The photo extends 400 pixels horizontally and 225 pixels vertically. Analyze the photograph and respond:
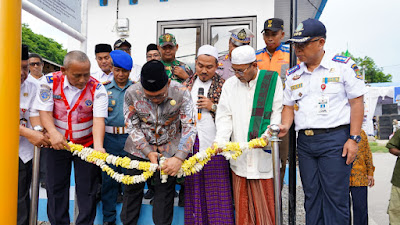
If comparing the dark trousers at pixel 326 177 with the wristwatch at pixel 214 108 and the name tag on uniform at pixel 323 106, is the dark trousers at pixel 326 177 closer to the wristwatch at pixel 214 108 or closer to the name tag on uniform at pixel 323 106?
the name tag on uniform at pixel 323 106

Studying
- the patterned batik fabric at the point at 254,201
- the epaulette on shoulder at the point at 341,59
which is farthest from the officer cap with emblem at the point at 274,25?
the patterned batik fabric at the point at 254,201

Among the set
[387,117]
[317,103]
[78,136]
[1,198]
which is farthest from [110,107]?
[387,117]

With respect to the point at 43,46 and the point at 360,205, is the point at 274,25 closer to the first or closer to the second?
the point at 360,205

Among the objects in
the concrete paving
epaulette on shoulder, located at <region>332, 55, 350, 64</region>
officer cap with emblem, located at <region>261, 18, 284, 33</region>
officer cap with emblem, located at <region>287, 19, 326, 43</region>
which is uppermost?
officer cap with emblem, located at <region>261, 18, 284, 33</region>

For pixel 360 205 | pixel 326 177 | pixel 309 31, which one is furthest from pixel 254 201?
pixel 309 31

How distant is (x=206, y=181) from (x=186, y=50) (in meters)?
4.64

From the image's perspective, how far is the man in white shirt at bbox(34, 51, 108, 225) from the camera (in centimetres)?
299

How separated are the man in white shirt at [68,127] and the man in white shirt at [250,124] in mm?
1252

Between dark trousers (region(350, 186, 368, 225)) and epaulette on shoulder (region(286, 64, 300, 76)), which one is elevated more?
epaulette on shoulder (region(286, 64, 300, 76))

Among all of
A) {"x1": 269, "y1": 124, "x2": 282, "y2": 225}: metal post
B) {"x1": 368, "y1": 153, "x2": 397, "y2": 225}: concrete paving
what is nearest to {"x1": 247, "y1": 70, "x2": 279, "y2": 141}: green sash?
{"x1": 269, "y1": 124, "x2": 282, "y2": 225}: metal post

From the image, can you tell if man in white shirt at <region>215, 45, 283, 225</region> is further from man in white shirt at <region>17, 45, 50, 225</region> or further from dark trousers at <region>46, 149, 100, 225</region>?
man in white shirt at <region>17, 45, 50, 225</region>

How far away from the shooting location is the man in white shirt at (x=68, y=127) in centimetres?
299

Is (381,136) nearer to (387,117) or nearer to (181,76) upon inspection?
(387,117)

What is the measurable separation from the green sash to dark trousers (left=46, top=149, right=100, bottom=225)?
1643 millimetres
